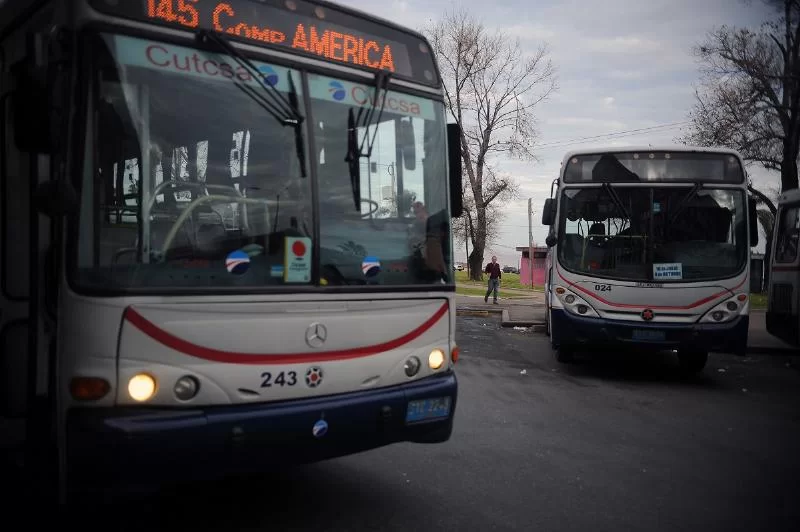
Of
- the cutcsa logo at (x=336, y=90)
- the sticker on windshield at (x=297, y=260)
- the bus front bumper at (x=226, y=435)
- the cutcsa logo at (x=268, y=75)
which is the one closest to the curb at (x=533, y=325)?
the bus front bumper at (x=226, y=435)

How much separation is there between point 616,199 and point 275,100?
720cm

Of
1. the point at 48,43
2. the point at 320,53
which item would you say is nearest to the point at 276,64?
the point at 320,53

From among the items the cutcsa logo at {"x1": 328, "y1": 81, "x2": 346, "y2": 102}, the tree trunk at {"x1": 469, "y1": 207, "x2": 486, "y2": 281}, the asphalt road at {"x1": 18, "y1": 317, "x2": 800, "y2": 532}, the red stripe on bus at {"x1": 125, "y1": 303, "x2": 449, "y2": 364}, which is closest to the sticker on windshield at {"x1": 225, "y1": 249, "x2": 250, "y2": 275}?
the red stripe on bus at {"x1": 125, "y1": 303, "x2": 449, "y2": 364}

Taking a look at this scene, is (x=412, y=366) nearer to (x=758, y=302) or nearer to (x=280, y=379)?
(x=280, y=379)

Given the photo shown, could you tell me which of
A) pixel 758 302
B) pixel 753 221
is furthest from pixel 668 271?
pixel 758 302

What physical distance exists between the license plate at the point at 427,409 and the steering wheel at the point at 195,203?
1515 millimetres

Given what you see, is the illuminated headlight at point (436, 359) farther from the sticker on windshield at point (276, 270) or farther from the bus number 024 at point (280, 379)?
the sticker on windshield at point (276, 270)

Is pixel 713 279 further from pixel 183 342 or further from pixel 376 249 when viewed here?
pixel 183 342

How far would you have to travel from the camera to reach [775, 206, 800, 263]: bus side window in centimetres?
1285

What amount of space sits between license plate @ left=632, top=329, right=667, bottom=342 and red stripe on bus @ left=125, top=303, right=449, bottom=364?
20.3 ft

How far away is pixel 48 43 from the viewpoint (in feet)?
12.3

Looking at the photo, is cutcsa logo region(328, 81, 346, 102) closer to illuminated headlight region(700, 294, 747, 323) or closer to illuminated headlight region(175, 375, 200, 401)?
illuminated headlight region(175, 375, 200, 401)

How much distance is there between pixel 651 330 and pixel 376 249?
6541mm

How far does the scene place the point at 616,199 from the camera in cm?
1051
